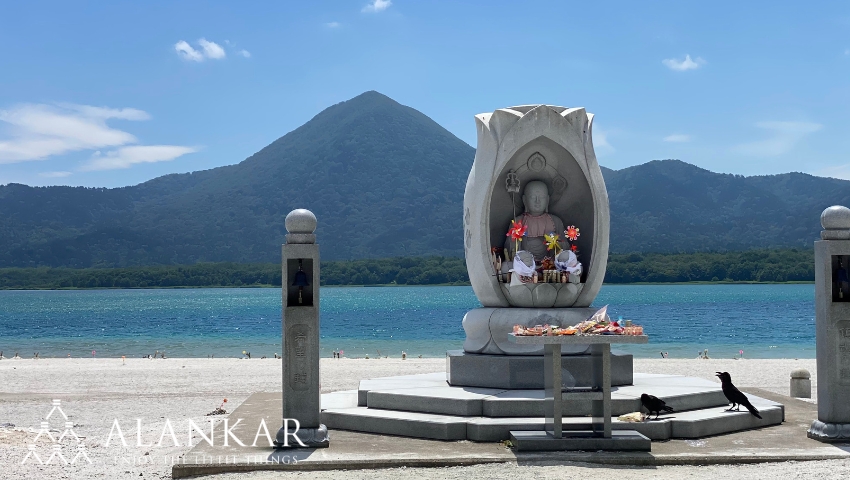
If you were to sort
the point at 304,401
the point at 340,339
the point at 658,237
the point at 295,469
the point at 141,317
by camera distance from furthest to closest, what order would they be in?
the point at 658,237 → the point at 141,317 → the point at 340,339 → the point at 304,401 → the point at 295,469

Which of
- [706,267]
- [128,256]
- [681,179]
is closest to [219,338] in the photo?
[706,267]

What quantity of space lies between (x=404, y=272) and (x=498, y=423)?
365 feet

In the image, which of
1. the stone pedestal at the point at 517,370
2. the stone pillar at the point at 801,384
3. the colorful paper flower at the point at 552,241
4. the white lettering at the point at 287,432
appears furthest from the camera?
the stone pillar at the point at 801,384

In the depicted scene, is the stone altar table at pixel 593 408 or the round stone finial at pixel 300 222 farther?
the round stone finial at pixel 300 222

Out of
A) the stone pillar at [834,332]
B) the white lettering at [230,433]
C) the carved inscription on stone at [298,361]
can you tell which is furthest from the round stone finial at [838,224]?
the white lettering at [230,433]

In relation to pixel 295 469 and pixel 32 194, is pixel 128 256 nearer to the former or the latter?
pixel 32 194

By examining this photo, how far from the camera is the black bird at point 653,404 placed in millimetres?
9484

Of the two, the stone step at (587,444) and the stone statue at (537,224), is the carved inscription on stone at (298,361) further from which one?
the stone statue at (537,224)

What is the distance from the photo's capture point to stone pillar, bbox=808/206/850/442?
9250 millimetres

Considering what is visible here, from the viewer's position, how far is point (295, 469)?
820 centimetres

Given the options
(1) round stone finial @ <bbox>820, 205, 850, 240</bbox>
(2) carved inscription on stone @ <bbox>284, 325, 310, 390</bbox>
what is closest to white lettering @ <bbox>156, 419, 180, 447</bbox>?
(2) carved inscription on stone @ <bbox>284, 325, 310, 390</bbox>

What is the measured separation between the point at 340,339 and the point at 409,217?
375 feet

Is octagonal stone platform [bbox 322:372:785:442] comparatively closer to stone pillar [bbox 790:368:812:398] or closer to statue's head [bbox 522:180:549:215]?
statue's head [bbox 522:180:549:215]

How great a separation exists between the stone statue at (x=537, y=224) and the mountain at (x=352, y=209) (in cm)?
12632
